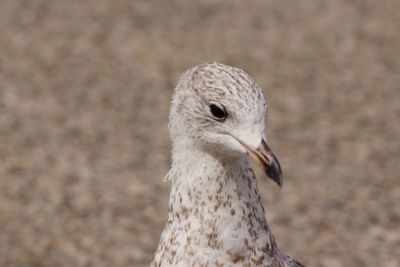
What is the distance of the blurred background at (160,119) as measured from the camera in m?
7.20

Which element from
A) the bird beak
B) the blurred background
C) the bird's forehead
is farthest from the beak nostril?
the blurred background

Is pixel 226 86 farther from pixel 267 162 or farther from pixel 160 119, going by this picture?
pixel 160 119

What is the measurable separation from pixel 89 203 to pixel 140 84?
2488mm

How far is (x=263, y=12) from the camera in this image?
38.2ft

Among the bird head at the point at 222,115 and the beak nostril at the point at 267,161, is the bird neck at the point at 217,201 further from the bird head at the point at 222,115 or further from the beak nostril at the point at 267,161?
the beak nostril at the point at 267,161

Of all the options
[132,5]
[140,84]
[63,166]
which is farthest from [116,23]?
[63,166]

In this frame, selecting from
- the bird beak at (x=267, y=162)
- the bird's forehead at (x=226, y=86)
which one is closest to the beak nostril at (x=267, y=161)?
the bird beak at (x=267, y=162)

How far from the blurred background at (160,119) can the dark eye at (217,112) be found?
3.27 meters

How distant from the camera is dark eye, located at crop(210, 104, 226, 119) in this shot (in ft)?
12.5

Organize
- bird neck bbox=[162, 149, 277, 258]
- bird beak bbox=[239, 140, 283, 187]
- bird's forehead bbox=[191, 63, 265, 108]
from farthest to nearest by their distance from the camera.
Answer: bird neck bbox=[162, 149, 277, 258] < bird's forehead bbox=[191, 63, 265, 108] < bird beak bbox=[239, 140, 283, 187]

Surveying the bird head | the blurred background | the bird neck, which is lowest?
the bird neck

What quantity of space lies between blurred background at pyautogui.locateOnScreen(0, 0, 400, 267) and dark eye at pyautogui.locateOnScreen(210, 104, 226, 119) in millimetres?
3273

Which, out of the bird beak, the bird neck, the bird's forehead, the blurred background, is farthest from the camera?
the blurred background

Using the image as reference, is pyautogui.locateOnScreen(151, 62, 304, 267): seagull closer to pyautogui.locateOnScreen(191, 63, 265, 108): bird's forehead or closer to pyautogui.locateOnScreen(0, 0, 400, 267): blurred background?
pyautogui.locateOnScreen(191, 63, 265, 108): bird's forehead
